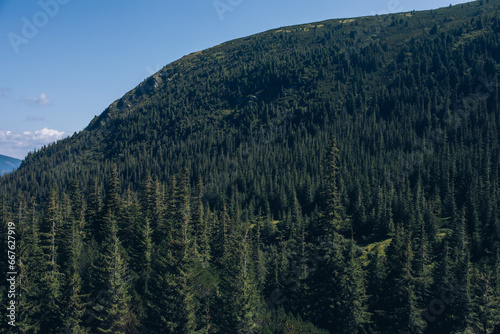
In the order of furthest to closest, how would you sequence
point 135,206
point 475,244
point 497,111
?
point 497,111
point 475,244
point 135,206

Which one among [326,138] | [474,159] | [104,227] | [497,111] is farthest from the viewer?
[326,138]

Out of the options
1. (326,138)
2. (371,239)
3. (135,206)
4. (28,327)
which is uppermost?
(326,138)

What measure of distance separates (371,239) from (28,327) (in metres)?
80.1

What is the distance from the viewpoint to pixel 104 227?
60.6 metres

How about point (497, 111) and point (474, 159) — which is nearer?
point (474, 159)

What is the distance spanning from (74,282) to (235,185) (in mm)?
109698

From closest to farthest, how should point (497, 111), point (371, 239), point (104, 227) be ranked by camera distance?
1. point (104, 227)
2. point (371, 239)
3. point (497, 111)

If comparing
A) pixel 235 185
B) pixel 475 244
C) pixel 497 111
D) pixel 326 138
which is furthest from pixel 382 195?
pixel 497 111

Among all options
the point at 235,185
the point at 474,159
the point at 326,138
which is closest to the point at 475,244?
the point at 474,159

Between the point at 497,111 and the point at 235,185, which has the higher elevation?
the point at 497,111

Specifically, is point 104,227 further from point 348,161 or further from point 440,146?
point 440,146

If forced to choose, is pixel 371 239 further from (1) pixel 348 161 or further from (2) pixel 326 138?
(2) pixel 326 138

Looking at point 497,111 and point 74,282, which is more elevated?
point 497,111

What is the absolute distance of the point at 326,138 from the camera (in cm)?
18750
